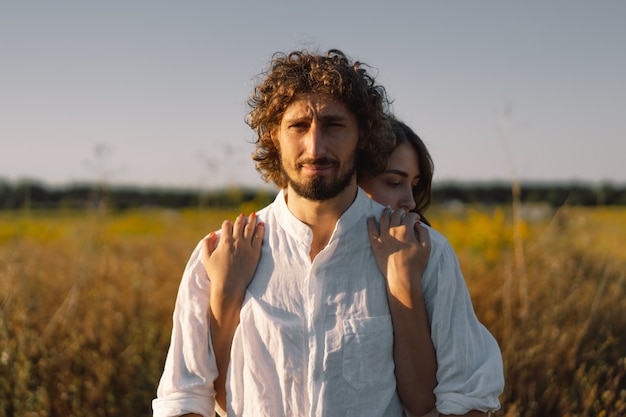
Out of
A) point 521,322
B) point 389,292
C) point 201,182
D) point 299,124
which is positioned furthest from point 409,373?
point 201,182

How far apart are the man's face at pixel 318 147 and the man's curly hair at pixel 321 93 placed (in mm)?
53

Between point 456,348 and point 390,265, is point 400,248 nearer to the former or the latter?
point 390,265

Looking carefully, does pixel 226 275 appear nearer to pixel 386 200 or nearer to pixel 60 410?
pixel 386 200

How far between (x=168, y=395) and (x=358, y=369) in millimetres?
666

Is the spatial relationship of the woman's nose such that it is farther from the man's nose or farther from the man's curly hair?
the man's nose

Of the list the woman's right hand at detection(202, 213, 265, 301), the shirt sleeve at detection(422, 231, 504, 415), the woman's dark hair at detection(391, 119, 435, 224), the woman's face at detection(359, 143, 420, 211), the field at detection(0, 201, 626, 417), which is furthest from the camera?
the field at detection(0, 201, 626, 417)

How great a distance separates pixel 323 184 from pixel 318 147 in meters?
0.13

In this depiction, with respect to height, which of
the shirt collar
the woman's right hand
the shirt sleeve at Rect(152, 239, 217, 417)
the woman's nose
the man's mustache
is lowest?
the shirt sleeve at Rect(152, 239, 217, 417)

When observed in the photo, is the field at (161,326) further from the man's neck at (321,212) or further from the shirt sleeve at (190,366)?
the shirt sleeve at (190,366)

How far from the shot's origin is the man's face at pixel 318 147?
2.17 meters

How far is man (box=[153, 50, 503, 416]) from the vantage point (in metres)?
2.14

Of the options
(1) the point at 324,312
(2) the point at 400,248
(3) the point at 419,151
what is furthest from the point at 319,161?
(3) the point at 419,151

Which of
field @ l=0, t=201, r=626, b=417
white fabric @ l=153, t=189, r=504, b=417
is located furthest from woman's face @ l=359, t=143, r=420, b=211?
field @ l=0, t=201, r=626, b=417

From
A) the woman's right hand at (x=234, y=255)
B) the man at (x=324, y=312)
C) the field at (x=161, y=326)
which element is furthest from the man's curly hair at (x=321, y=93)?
the field at (x=161, y=326)
